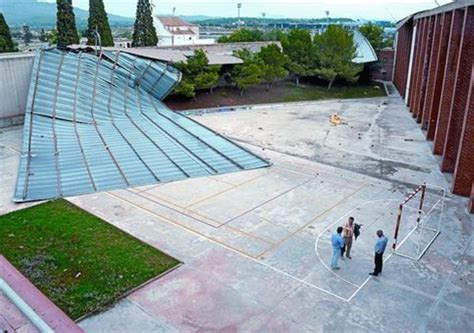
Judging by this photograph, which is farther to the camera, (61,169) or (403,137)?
(403,137)

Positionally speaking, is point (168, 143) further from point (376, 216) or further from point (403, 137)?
point (403, 137)

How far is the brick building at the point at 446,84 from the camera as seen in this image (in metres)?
19.5

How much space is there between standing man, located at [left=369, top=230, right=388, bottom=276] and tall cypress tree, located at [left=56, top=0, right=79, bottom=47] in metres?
47.2

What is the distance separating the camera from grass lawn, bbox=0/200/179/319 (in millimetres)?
11891

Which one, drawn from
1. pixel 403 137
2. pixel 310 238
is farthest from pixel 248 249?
pixel 403 137

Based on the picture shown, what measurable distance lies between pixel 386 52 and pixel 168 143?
4234 centimetres

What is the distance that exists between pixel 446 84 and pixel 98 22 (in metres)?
42.4

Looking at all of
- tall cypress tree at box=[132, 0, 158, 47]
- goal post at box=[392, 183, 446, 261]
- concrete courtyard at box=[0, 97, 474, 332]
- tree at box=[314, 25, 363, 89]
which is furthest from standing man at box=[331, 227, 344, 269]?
tall cypress tree at box=[132, 0, 158, 47]

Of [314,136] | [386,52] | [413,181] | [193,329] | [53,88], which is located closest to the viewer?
[193,329]

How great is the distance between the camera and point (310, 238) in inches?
615

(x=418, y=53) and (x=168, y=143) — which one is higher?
(x=418, y=53)

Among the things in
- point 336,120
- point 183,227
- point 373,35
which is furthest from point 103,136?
point 373,35

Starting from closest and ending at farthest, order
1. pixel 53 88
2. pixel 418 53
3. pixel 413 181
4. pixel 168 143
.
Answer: pixel 413 181 → pixel 168 143 → pixel 53 88 → pixel 418 53

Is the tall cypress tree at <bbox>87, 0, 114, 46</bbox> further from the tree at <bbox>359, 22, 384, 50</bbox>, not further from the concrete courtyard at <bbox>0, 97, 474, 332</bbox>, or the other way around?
the tree at <bbox>359, 22, 384, 50</bbox>
